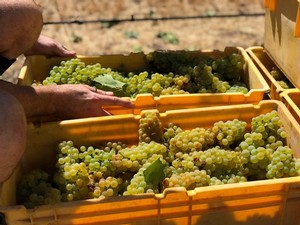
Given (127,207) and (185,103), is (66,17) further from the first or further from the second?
(127,207)

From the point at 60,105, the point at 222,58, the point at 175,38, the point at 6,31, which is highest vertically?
the point at 6,31

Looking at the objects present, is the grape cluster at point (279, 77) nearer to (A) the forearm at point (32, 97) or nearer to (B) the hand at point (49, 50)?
(B) the hand at point (49, 50)

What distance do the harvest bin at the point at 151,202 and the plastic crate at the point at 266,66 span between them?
1.12ft

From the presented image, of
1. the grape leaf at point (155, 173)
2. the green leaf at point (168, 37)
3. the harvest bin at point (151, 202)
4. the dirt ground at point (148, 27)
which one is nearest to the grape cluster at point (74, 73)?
the harvest bin at point (151, 202)

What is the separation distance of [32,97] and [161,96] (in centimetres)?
55

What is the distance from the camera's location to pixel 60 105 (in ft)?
6.57

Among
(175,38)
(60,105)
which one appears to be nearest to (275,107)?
(60,105)

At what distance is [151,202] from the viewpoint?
62.5 inches

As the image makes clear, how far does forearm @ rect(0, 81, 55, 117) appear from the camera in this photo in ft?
6.38

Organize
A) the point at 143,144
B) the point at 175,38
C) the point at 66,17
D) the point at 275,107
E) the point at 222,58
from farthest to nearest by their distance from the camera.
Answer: the point at 66,17 → the point at 175,38 → the point at 222,58 → the point at 275,107 → the point at 143,144

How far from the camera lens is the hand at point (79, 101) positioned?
1988 millimetres

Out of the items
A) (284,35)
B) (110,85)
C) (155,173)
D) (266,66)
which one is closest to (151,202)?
(155,173)

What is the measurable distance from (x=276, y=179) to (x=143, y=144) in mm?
547

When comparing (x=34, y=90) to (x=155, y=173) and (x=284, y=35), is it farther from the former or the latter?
(x=284, y=35)
